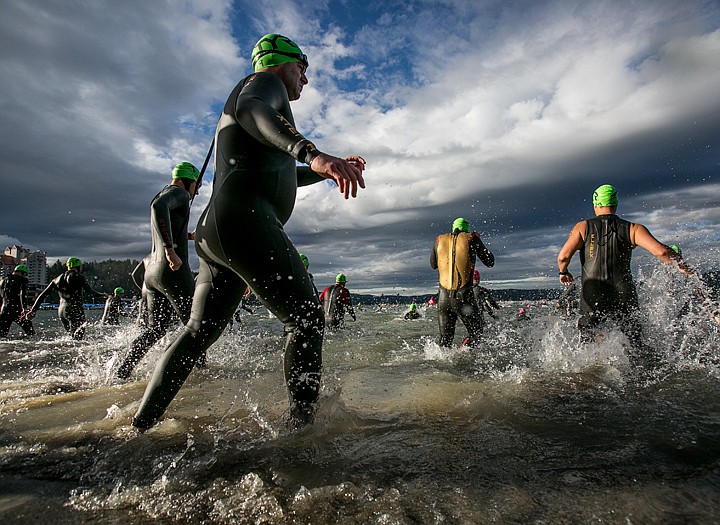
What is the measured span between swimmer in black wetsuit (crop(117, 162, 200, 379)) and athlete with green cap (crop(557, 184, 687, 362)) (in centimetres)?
432

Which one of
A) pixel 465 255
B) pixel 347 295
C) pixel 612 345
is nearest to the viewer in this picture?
pixel 612 345

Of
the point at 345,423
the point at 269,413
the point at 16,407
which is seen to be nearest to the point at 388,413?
the point at 345,423

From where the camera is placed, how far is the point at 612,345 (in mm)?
4406

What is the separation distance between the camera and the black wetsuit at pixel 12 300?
10781mm

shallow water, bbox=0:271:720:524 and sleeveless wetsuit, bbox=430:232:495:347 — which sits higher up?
sleeveless wetsuit, bbox=430:232:495:347

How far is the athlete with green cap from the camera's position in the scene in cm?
445

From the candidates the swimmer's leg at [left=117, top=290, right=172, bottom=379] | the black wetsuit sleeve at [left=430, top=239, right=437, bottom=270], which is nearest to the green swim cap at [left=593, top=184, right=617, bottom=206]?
the black wetsuit sleeve at [left=430, top=239, right=437, bottom=270]

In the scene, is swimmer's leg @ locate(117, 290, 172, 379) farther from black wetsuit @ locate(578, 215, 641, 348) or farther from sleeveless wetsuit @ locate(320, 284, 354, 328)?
sleeveless wetsuit @ locate(320, 284, 354, 328)

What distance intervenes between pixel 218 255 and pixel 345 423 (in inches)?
46.6

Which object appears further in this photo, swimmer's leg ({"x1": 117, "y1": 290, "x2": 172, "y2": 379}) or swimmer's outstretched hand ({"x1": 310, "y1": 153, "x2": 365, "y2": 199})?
swimmer's leg ({"x1": 117, "y1": 290, "x2": 172, "y2": 379})

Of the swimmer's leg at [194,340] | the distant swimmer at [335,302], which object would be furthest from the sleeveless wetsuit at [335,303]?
the swimmer's leg at [194,340]

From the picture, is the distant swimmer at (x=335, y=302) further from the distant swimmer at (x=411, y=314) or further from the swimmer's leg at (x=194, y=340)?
the swimmer's leg at (x=194, y=340)

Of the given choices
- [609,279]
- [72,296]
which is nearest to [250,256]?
[609,279]

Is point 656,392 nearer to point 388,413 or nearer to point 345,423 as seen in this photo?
point 388,413
